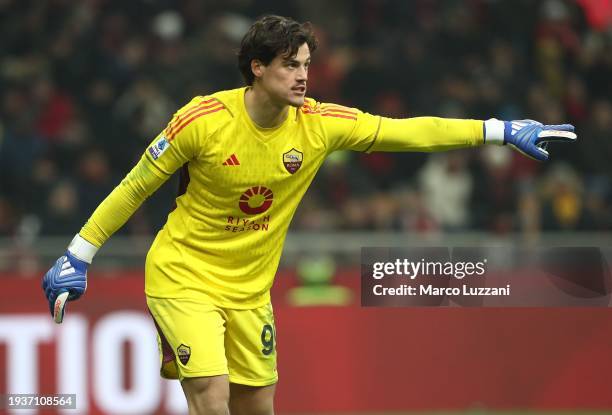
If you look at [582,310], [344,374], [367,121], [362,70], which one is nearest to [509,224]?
[362,70]

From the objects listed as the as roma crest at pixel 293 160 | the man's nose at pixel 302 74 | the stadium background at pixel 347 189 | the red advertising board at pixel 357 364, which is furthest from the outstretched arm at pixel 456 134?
the red advertising board at pixel 357 364

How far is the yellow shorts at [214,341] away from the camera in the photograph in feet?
20.3

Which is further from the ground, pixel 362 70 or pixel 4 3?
pixel 4 3

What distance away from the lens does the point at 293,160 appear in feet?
20.9

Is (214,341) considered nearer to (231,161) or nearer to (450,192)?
(231,161)

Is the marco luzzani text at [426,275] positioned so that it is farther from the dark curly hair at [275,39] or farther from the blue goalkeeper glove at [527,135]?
the dark curly hair at [275,39]

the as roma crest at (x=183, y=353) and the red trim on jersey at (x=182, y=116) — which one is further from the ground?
the red trim on jersey at (x=182, y=116)

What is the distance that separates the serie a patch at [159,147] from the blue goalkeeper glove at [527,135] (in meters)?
1.53

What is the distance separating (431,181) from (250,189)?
24.0 ft

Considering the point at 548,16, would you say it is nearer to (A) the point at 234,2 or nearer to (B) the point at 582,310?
(A) the point at 234,2

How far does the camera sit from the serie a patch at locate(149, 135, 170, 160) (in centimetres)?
616

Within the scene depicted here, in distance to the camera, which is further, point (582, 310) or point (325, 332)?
point (325, 332)

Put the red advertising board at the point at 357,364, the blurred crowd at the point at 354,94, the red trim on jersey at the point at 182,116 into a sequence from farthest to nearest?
the blurred crowd at the point at 354,94 → the red advertising board at the point at 357,364 → the red trim on jersey at the point at 182,116

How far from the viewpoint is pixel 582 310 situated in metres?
8.52
